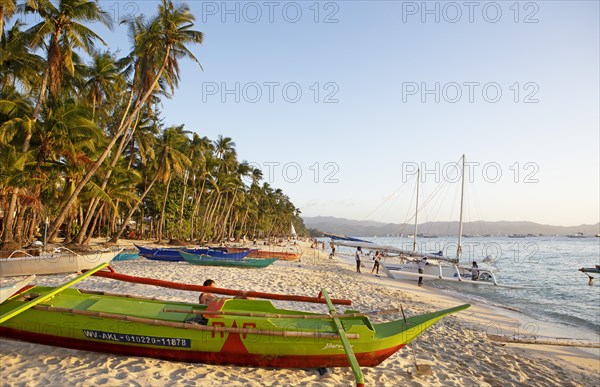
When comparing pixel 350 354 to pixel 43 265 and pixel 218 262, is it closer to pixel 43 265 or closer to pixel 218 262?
pixel 43 265

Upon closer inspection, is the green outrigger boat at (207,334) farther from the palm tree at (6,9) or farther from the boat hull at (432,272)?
the boat hull at (432,272)

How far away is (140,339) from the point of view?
595cm

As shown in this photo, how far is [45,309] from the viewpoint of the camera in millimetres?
6180

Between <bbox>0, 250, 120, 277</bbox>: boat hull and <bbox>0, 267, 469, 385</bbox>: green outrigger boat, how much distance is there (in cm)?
898

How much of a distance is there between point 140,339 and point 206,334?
1.20 metres

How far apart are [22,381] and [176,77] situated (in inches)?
886

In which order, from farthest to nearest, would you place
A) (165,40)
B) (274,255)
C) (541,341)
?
(274,255)
(165,40)
(541,341)

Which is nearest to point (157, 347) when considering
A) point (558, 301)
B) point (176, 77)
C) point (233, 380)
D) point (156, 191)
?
point (233, 380)

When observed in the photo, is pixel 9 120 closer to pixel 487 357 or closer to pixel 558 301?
pixel 487 357

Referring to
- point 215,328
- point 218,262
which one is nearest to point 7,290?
point 215,328

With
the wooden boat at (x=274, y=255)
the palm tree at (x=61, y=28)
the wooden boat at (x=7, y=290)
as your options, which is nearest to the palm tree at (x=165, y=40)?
the palm tree at (x=61, y=28)

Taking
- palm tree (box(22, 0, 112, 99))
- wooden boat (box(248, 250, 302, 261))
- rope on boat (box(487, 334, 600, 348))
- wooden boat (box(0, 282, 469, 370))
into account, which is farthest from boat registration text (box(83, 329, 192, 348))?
wooden boat (box(248, 250, 302, 261))

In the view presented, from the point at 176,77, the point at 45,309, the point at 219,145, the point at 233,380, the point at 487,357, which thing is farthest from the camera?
the point at 219,145

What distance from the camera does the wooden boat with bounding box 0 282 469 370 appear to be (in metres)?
5.89
